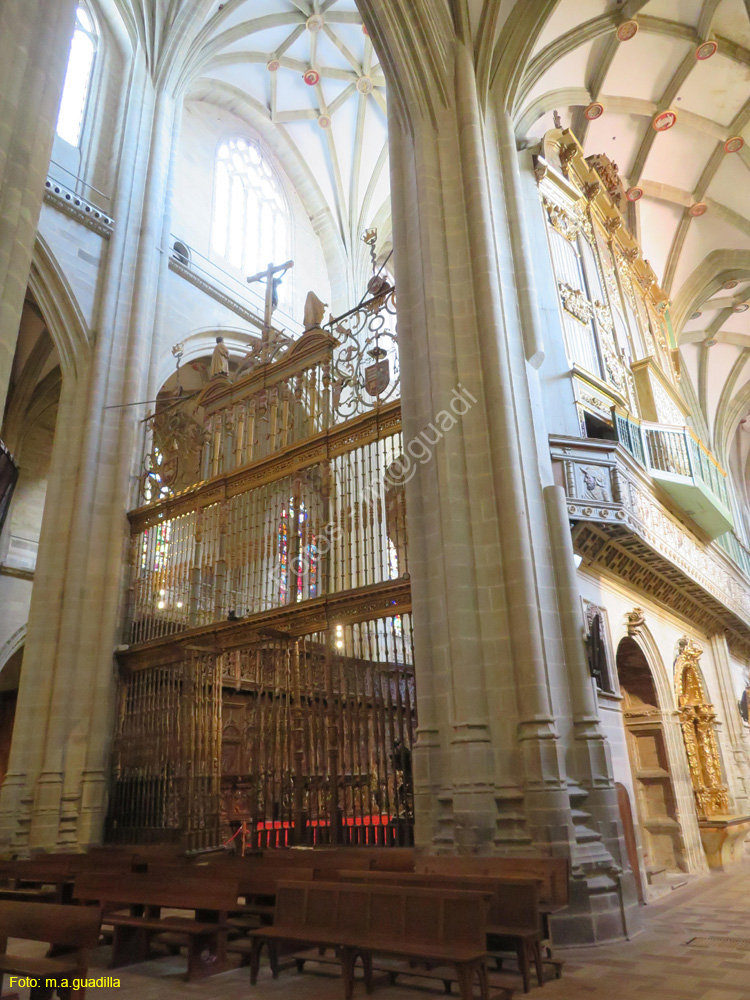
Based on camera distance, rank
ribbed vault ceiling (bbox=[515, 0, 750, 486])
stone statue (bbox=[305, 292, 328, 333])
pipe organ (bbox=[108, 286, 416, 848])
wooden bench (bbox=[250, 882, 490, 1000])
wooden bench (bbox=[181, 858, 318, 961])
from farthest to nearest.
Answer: ribbed vault ceiling (bbox=[515, 0, 750, 486]) < stone statue (bbox=[305, 292, 328, 333]) < pipe organ (bbox=[108, 286, 416, 848]) < wooden bench (bbox=[181, 858, 318, 961]) < wooden bench (bbox=[250, 882, 490, 1000])

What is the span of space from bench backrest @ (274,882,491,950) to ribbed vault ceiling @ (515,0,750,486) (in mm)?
10143

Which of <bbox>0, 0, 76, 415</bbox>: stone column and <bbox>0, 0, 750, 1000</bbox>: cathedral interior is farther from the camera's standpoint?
<bbox>0, 0, 76, 415</bbox>: stone column

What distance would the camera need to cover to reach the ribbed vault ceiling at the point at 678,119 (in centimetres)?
1141

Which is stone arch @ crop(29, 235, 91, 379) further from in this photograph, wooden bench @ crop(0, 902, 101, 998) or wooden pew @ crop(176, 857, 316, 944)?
wooden bench @ crop(0, 902, 101, 998)

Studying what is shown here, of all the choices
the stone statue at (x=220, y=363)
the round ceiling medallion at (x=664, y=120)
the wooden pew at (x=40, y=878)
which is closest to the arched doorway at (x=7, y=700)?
the stone statue at (x=220, y=363)

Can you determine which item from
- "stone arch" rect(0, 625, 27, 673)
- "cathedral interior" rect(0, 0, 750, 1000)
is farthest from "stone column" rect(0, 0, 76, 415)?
"stone arch" rect(0, 625, 27, 673)

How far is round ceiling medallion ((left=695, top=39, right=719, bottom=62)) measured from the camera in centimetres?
1230

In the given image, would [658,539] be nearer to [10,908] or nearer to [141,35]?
[10,908]

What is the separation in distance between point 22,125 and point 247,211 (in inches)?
502

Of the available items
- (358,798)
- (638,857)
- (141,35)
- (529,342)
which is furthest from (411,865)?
(141,35)

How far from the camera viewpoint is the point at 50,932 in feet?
11.3

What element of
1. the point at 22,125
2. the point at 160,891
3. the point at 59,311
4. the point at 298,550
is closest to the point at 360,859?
the point at 160,891

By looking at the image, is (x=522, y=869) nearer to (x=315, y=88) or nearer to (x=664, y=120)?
(x=664, y=120)

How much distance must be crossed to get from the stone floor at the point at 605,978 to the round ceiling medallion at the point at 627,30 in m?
12.3
